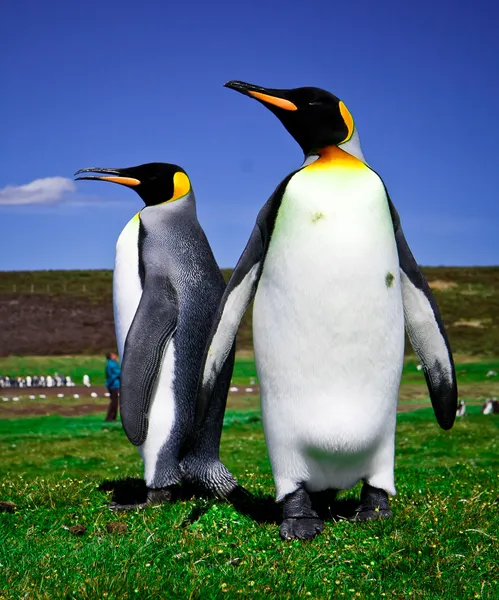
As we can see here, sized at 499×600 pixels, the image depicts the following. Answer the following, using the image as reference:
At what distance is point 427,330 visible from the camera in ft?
16.5

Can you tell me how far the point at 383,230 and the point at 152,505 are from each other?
2745mm

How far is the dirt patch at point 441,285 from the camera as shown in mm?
51375

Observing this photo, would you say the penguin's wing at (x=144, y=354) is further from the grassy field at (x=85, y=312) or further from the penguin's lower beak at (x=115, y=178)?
the grassy field at (x=85, y=312)

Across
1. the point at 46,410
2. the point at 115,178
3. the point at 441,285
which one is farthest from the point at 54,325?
A: the point at 115,178

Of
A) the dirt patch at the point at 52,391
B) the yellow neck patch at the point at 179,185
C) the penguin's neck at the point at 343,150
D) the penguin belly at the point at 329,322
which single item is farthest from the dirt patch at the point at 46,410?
the penguin's neck at the point at 343,150

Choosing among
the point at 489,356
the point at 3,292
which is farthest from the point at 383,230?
the point at 3,292

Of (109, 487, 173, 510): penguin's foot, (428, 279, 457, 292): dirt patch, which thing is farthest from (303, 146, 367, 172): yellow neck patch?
(428, 279, 457, 292): dirt patch

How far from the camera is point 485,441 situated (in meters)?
12.5

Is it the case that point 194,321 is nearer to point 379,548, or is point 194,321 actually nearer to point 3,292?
point 379,548

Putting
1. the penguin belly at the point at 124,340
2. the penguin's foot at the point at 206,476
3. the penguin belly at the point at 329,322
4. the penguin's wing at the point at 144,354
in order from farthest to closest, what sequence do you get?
the penguin's foot at the point at 206,476, the penguin belly at the point at 124,340, the penguin's wing at the point at 144,354, the penguin belly at the point at 329,322

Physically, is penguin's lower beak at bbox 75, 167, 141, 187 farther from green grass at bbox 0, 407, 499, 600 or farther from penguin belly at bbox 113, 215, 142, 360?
green grass at bbox 0, 407, 499, 600

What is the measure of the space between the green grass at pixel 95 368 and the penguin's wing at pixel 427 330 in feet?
69.3

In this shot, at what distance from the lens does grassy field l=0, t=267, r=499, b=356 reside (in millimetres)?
37875

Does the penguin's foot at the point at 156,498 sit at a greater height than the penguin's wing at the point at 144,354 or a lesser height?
lesser
